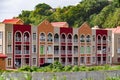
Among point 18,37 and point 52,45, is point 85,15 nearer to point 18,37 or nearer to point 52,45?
point 52,45

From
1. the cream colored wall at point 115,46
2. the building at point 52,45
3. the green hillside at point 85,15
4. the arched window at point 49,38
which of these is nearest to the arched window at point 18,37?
the building at point 52,45

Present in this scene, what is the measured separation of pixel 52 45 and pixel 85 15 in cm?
5736

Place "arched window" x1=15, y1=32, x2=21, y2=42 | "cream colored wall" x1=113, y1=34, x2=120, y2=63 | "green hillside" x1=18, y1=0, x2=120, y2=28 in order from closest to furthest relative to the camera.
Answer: "arched window" x1=15, y1=32, x2=21, y2=42 < "cream colored wall" x1=113, y1=34, x2=120, y2=63 < "green hillside" x1=18, y1=0, x2=120, y2=28

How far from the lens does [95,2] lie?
124562 millimetres

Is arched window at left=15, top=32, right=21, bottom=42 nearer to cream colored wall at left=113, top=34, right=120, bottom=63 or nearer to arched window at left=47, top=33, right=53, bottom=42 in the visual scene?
arched window at left=47, top=33, right=53, bottom=42

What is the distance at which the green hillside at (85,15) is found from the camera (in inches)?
4439

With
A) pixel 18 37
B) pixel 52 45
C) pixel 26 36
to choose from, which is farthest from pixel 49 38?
pixel 18 37

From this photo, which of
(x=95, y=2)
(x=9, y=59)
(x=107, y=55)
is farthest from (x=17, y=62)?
(x=95, y=2)

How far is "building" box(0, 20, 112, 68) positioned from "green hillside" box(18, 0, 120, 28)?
3600 cm

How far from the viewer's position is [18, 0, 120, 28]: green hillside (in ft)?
370

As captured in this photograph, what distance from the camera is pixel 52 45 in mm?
65188

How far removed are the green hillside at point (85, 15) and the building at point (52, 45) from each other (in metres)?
36.0

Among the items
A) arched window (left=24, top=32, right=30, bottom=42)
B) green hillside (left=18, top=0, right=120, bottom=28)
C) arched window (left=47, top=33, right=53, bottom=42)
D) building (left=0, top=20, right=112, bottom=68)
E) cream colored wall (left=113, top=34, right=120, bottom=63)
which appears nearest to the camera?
building (left=0, top=20, right=112, bottom=68)

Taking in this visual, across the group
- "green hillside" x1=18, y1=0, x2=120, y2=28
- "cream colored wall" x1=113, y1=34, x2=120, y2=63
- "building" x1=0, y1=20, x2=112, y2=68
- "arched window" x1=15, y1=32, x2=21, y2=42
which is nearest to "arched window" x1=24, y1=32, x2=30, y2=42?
"building" x1=0, y1=20, x2=112, y2=68
